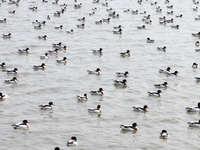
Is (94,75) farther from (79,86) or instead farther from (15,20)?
(15,20)

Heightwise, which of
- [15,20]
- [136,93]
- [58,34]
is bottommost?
[136,93]

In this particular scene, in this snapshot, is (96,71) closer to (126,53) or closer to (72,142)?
(126,53)

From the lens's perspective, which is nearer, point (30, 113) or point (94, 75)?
point (30, 113)

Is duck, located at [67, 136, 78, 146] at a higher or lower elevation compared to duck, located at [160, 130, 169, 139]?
lower

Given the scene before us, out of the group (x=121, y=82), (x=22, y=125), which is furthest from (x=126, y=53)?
(x=22, y=125)

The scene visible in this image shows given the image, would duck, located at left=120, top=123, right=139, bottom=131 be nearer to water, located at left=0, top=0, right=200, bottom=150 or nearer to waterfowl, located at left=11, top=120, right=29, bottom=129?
water, located at left=0, top=0, right=200, bottom=150

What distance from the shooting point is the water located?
2978cm

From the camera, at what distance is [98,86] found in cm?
4016

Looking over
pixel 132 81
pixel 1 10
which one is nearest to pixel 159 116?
pixel 132 81

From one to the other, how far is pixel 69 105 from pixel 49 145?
7333mm

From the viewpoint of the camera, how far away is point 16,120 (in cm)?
3170

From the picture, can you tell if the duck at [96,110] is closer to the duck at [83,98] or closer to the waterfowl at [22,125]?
the duck at [83,98]

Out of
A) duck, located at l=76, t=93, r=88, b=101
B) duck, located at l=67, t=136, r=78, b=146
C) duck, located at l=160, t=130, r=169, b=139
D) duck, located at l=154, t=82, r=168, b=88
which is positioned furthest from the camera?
duck, located at l=154, t=82, r=168, b=88

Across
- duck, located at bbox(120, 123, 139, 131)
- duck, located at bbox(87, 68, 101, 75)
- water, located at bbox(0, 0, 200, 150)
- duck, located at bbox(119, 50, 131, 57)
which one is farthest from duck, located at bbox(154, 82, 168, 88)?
duck, located at bbox(119, 50, 131, 57)
